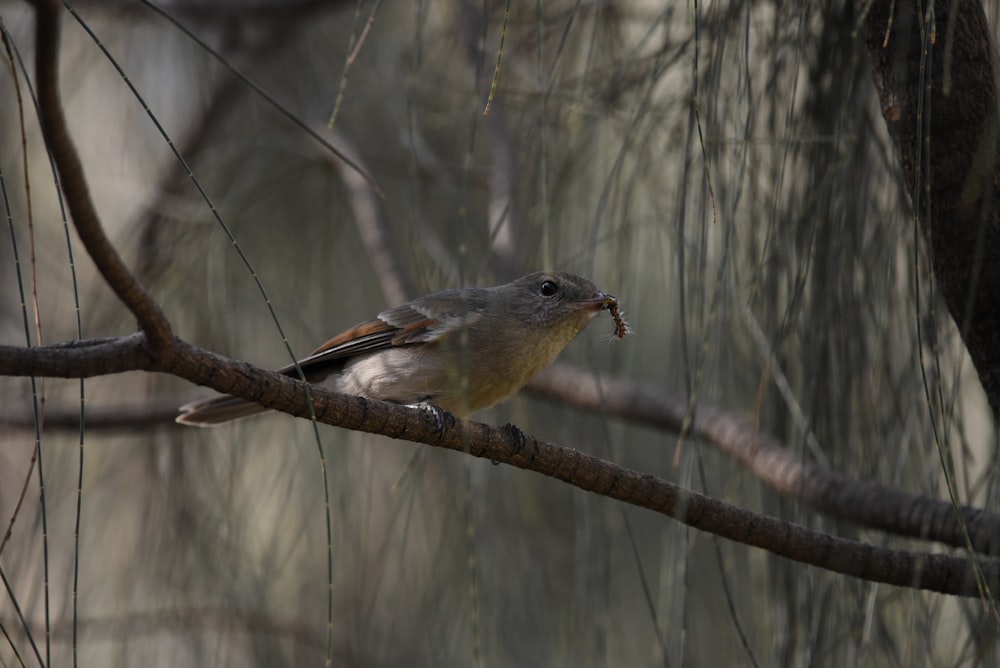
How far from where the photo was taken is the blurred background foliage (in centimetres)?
332

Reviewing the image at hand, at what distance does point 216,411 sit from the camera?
3766 millimetres

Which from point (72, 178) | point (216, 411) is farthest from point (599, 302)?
point (72, 178)

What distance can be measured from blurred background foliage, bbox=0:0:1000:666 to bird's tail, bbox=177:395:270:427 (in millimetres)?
429

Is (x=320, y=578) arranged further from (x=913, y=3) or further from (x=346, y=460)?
(x=913, y=3)

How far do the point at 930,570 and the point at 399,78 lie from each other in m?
3.22

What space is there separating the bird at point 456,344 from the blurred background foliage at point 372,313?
157mm

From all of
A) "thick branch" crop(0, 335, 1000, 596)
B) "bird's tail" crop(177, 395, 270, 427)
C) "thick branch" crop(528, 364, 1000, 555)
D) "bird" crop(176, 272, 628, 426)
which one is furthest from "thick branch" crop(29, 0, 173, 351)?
"bird's tail" crop(177, 395, 270, 427)

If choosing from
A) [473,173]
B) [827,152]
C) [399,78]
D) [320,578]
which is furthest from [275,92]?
[827,152]

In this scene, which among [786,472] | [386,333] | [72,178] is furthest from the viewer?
[386,333]

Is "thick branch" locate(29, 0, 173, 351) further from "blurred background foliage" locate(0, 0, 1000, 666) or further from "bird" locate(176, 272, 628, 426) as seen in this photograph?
"bird" locate(176, 272, 628, 426)

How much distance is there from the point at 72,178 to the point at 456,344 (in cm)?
246

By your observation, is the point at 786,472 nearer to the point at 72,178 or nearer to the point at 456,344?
the point at 456,344

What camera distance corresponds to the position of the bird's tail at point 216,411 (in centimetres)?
374

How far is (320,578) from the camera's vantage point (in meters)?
4.79
